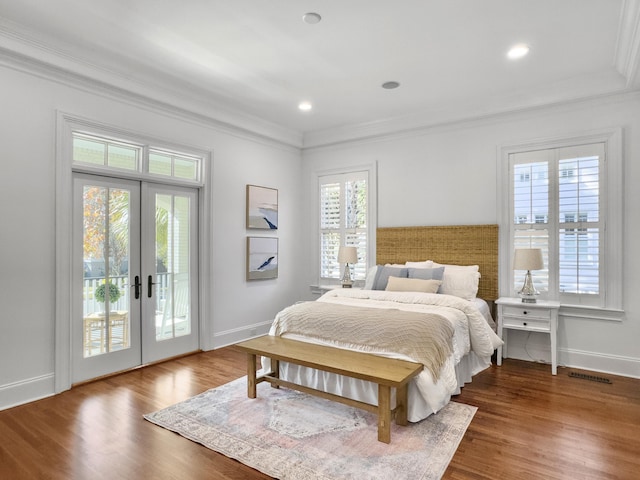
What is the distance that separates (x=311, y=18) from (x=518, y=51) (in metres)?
1.88

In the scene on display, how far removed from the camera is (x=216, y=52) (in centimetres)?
348

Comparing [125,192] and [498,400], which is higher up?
[125,192]

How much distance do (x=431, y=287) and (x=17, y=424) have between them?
370cm

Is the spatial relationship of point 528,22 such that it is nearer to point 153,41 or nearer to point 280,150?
point 153,41

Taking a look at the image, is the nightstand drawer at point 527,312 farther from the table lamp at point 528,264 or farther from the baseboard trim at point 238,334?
the baseboard trim at point 238,334

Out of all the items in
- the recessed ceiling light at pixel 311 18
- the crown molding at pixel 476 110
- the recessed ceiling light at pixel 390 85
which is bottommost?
the crown molding at pixel 476 110

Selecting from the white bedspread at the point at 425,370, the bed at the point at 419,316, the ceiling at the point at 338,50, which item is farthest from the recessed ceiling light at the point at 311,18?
the white bedspread at the point at 425,370

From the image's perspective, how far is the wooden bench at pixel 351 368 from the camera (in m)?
2.53

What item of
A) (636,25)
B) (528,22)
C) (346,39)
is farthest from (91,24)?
(636,25)

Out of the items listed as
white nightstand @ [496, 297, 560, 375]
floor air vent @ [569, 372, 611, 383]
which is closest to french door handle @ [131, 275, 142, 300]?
white nightstand @ [496, 297, 560, 375]

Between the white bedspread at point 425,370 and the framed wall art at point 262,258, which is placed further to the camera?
the framed wall art at point 262,258

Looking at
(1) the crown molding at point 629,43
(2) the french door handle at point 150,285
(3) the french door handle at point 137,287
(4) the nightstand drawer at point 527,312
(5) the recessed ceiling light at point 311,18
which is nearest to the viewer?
(1) the crown molding at point 629,43

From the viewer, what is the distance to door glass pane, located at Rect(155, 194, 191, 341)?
4297 millimetres

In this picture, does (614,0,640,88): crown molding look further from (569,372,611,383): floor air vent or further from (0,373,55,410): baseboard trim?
(0,373,55,410): baseboard trim
